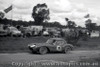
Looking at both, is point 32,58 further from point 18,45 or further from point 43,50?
point 18,45

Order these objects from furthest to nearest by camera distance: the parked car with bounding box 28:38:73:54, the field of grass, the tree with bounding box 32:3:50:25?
the tree with bounding box 32:3:50:25 → the field of grass → the parked car with bounding box 28:38:73:54

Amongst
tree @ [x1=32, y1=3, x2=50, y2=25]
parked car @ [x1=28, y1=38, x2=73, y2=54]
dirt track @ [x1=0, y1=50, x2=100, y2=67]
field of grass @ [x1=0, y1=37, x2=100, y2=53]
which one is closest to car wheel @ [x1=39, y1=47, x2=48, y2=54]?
parked car @ [x1=28, y1=38, x2=73, y2=54]

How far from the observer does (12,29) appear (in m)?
32.7

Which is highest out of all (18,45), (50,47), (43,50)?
(50,47)

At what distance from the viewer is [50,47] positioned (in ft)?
51.7

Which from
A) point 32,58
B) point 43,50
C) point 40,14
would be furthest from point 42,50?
point 40,14

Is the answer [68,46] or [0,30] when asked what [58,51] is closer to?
[68,46]

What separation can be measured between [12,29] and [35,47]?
1816 centimetres

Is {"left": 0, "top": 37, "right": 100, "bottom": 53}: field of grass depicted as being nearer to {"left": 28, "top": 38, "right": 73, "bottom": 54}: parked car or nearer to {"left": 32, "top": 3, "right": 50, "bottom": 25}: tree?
{"left": 28, "top": 38, "right": 73, "bottom": 54}: parked car

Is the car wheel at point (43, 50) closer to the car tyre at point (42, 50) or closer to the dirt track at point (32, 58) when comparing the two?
the car tyre at point (42, 50)

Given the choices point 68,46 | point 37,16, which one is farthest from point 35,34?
point 37,16

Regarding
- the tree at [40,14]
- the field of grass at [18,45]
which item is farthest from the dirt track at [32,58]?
the tree at [40,14]

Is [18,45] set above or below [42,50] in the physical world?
below

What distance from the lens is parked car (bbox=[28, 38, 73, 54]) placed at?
1534 cm
